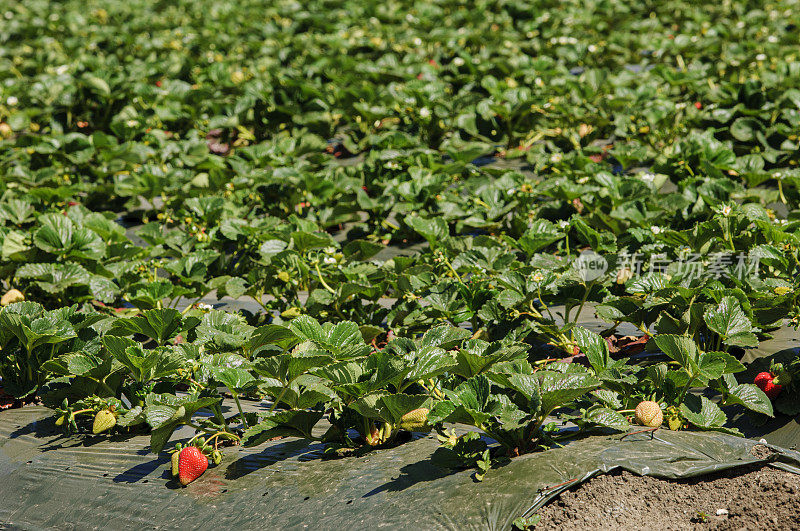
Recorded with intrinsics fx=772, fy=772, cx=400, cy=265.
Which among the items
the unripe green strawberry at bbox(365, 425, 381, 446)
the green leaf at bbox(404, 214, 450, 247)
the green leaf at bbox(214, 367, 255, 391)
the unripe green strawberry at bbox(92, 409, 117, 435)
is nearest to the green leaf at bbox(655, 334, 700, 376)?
the unripe green strawberry at bbox(365, 425, 381, 446)

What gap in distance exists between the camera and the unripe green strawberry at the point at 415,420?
2.04m

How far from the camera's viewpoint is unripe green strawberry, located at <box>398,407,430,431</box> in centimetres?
204

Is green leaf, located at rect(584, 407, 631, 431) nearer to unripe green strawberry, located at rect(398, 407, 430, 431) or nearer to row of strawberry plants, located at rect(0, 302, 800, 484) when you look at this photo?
row of strawberry plants, located at rect(0, 302, 800, 484)

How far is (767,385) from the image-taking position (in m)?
2.22

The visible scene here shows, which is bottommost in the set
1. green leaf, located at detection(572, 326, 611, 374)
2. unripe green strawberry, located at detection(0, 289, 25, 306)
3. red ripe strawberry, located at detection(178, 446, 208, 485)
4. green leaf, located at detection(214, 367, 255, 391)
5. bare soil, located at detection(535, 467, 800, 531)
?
bare soil, located at detection(535, 467, 800, 531)

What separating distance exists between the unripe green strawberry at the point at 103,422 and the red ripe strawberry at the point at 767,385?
188 centimetres

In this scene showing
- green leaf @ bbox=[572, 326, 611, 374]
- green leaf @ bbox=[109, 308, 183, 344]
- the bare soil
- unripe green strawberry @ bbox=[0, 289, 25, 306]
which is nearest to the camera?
the bare soil

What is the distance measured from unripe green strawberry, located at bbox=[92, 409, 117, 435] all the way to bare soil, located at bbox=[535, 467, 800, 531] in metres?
1.27

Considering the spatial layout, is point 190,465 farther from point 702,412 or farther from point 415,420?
point 702,412

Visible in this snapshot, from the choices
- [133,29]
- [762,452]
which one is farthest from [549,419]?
[133,29]

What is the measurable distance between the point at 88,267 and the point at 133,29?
5.71 m

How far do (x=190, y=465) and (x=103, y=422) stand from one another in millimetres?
387

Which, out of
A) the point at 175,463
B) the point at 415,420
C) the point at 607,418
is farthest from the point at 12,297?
the point at 607,418

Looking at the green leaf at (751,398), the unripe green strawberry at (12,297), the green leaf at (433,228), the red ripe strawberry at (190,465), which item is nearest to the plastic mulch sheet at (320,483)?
the red ripe strawberry at (190,465)
